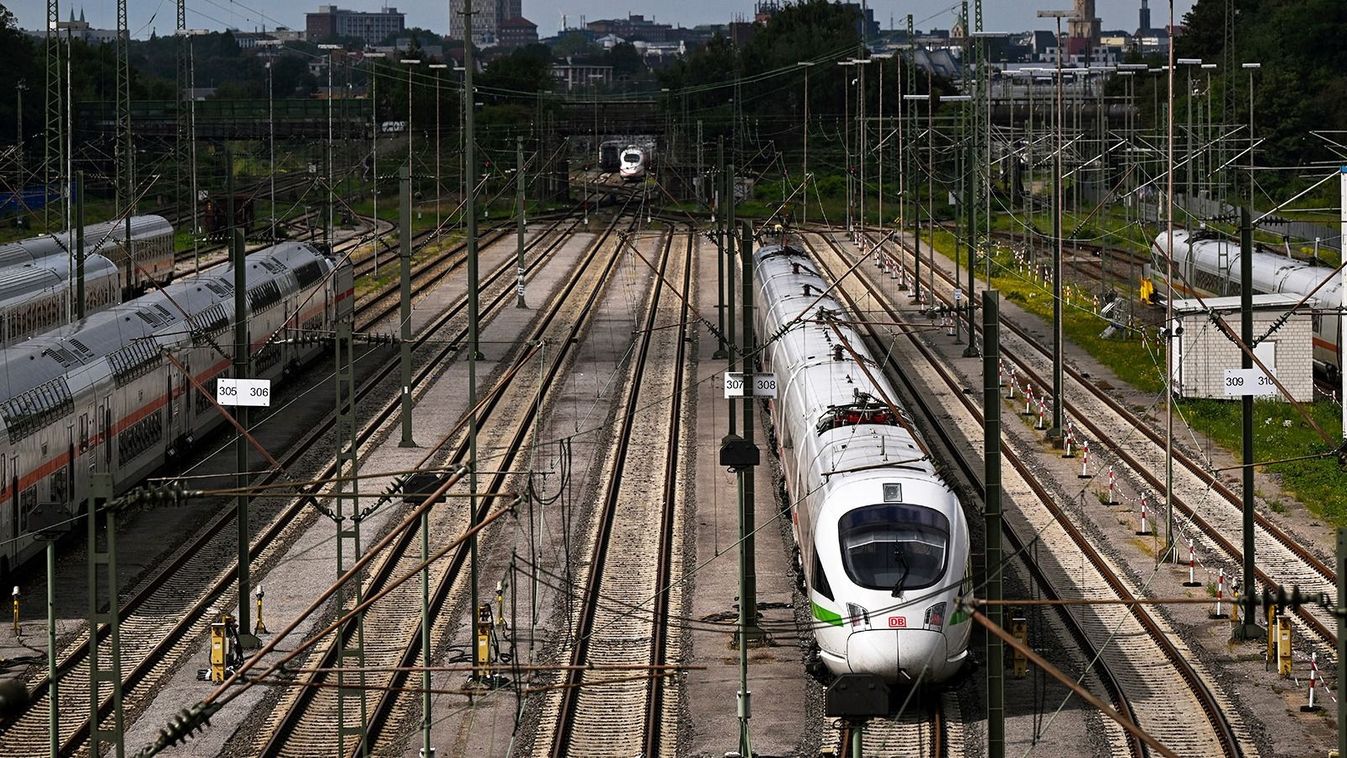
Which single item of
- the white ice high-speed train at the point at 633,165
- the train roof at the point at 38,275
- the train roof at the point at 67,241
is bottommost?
the train roof at the point at 38,275

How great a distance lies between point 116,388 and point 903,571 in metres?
17.0

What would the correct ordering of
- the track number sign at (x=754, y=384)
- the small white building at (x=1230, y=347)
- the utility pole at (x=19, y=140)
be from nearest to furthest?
1. the track number sign at (x=754, y=384)
2. the small white building at (x=1230, y=347)
3. the utility pole at (x=19, y=140)

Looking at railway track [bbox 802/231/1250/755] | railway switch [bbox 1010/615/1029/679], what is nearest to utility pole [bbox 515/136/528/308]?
railway track [bbox 802/231/1250/755]

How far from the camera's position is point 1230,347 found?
4403 cm

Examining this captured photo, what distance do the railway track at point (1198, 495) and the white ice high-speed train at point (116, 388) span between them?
16.0 m

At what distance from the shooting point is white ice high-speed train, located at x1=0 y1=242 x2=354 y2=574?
2947 centimetres

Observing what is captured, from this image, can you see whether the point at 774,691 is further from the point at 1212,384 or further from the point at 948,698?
the point at 1212,384

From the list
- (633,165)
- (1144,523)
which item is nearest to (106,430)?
(1144,523)

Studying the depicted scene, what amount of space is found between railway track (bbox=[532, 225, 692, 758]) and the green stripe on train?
83.6 inches

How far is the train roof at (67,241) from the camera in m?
53.7

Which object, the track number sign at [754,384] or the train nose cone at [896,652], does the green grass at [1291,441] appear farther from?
the train nose cone at [896,652]

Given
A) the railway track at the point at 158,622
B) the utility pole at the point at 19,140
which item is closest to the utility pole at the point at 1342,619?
the railway track at the point at 158,622

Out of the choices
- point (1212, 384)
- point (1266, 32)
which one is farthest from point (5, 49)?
point (1212, 384)

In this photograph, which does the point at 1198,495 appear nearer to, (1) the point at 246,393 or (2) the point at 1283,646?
(2) the point at 1283,646
